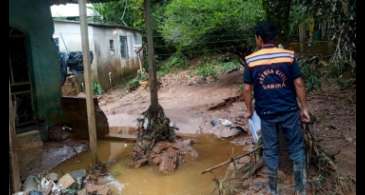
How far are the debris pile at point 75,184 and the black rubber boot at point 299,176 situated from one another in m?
3.00

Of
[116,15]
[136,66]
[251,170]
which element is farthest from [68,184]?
[116,15]

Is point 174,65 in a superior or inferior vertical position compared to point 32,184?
superior

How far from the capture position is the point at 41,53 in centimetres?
900

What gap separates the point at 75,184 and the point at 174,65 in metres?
14.2

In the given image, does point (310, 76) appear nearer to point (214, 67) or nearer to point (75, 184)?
point (75, 184)

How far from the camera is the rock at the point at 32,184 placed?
17.7 feet

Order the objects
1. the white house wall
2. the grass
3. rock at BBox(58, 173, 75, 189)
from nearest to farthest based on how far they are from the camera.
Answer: rock at BBox(58, 173, 75, 189) → the white house wall → the grass

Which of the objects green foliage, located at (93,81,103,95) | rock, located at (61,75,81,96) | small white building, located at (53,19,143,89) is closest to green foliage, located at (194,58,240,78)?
small white building, located at (53,19,143,89)

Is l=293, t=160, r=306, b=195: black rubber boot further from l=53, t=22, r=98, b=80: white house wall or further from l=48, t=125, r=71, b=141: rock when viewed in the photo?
l=53, t=22, r=98, b=80: white house wall

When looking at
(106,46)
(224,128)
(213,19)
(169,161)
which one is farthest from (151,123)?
(106,46)

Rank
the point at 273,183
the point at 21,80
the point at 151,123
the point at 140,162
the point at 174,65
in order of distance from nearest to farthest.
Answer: the point at 273,183 < the point at 140,162 < the point at 151,123 < the point at 21,80 < the point at 174,65

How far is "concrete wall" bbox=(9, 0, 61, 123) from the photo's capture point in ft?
27.9

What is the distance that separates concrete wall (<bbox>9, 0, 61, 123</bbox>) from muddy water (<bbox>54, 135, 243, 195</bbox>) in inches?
61.6

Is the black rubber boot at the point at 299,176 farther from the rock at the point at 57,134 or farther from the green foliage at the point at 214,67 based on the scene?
the green foliage at the point at 214,67
